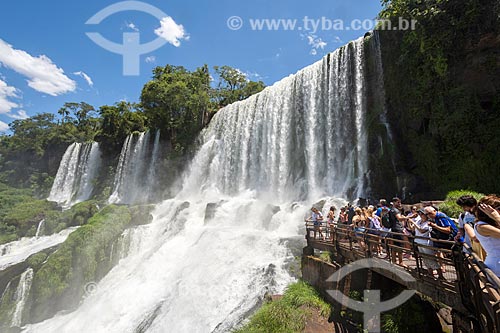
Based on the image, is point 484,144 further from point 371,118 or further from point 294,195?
point 294,195

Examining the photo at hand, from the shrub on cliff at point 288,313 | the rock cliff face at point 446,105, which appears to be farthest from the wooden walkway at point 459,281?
the rock cliff face at point 446,105

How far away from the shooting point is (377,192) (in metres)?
15.0

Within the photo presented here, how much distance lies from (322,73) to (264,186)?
9.18 m

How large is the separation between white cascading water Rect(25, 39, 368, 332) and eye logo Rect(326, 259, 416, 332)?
228 centimetres

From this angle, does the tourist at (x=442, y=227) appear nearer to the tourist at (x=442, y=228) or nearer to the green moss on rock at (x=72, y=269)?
the tourist at (x=442, y=228)

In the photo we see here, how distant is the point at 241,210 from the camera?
1753cm

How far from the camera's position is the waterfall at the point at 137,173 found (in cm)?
3175

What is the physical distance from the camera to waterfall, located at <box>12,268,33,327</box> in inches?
528

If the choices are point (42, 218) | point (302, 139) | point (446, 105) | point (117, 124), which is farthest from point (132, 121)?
point (446, 105)

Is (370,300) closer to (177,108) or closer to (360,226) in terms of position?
(360,226)

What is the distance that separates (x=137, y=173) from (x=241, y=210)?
65.7 ft

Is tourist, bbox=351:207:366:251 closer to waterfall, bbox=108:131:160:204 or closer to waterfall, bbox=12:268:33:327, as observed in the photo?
waterfall, bbox=12:268:33:327

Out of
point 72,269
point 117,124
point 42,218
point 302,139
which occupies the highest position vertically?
point 117,124

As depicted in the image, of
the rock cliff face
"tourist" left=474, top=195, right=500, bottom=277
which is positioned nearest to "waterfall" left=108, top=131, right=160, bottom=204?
the rock cliff face
